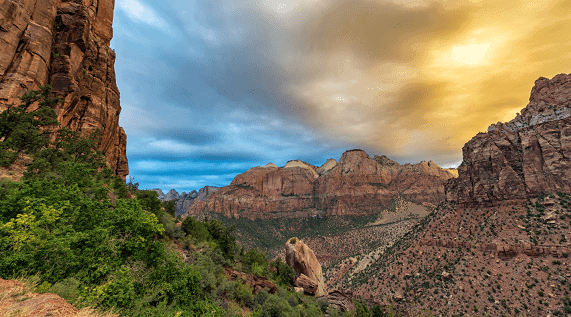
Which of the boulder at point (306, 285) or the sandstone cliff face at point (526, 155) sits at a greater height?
the sandstone cliff face at point (526, 155)

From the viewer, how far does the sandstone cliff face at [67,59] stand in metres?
21.2

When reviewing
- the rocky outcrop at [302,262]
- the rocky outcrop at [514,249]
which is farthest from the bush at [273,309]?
the rocky outcrop at [514,249]

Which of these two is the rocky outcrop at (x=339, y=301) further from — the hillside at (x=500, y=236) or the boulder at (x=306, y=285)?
the hillside at (x=500, y=236)

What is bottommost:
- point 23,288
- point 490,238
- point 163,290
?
point 490,238

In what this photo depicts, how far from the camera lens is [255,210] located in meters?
184

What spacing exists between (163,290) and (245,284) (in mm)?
13152

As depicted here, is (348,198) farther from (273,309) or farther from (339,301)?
(273,309)

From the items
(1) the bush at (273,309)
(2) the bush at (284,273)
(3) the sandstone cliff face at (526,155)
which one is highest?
(3) the sandstone cliff face at (526,155)

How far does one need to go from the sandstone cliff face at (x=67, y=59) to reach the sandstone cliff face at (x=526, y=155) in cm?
8812

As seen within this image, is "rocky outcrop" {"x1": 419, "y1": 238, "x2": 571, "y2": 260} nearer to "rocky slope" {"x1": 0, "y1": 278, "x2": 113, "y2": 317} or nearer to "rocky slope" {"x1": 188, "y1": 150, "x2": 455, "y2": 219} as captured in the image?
"rocky slope" {"x1": 0, "y1": 278, "x2": 113, "y2": 317}

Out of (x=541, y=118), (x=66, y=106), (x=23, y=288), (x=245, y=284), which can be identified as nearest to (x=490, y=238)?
(x=541, y=118)

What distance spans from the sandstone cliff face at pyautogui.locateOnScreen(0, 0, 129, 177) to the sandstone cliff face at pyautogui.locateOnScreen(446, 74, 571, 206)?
3469 inches

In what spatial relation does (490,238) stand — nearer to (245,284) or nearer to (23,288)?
(245,284)

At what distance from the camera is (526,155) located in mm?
55562
